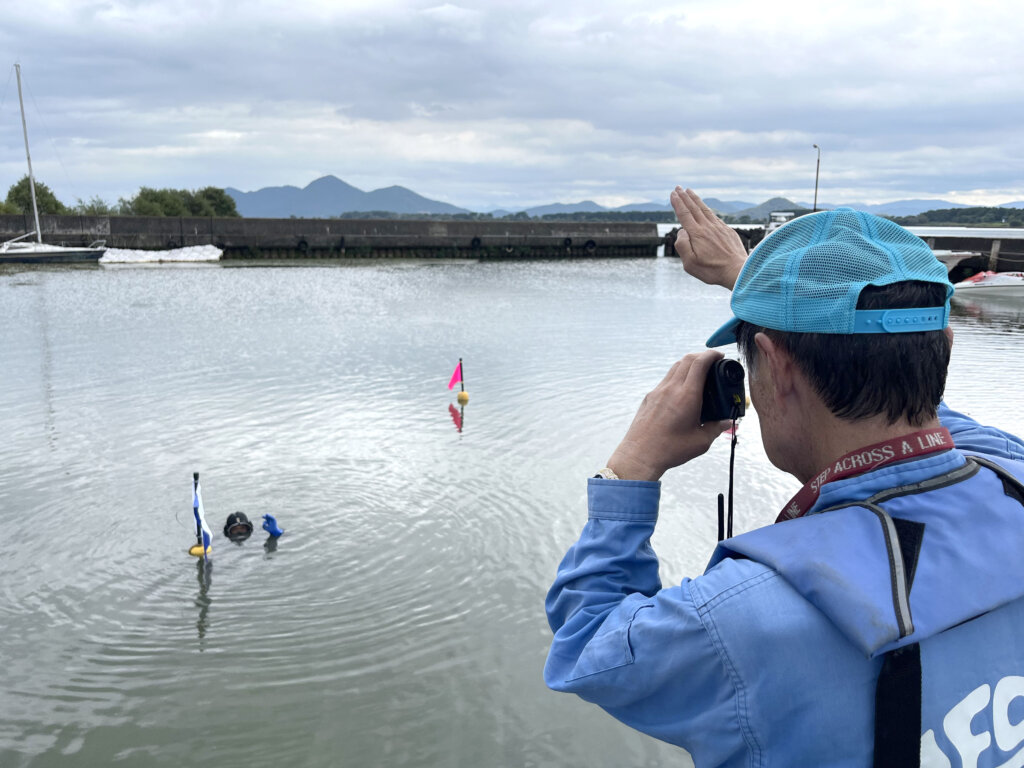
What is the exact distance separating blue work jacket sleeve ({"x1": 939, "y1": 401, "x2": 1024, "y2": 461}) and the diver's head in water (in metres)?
6.05

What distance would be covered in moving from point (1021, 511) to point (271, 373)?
1303 centimetres

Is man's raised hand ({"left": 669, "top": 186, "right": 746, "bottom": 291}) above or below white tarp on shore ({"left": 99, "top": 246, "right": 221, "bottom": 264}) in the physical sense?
above

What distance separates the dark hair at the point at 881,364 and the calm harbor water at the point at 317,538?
3606 millimetres

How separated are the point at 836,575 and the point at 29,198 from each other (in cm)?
6372

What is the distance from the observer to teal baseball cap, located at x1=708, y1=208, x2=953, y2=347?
1.22m

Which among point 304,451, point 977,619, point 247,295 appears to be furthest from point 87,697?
point 247,295

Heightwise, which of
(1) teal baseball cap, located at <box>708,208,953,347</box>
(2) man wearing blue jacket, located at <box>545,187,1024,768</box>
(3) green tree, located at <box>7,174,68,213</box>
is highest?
(3) green tree, located at <box>7,174,68,213</box>

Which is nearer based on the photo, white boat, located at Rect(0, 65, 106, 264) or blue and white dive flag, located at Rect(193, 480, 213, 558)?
blue and white dive flag, located at Rect(193, 480, 213, 558)

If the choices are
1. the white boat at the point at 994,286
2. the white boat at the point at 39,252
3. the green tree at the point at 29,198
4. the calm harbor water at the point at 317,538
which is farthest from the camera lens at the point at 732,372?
the green tree at the point at 29,198

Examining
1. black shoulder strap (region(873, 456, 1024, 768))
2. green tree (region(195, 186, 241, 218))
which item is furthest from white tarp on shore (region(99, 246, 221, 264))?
black shoulder strap (region(873, 456, 1024, 768))

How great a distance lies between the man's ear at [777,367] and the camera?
1.31 meters

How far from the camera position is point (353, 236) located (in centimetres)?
4712

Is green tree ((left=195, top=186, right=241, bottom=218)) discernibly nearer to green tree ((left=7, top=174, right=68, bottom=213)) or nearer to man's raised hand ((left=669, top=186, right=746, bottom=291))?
green tree ((left=7, top=174, right=68, bottom=213))

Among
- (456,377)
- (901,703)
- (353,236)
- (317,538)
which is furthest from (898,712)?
(353,236)
